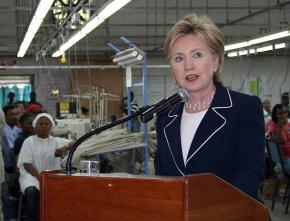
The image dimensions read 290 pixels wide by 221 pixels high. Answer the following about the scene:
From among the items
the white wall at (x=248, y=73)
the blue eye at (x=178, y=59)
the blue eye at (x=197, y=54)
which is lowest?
the blue eye at (x=178, y=59)

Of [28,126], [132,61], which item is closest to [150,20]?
[28,126]

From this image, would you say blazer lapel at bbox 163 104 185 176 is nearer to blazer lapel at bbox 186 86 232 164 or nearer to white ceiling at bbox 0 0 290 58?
blazer lapel at bbox 186 86 232 164

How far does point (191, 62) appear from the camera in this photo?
61.2 inches

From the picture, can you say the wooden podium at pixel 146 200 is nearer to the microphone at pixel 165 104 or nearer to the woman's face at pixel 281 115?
the microphone at pixel 165 104

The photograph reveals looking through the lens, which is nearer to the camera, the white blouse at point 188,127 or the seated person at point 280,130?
the white blouse at point 188,127

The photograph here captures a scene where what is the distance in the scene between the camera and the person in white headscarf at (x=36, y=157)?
213 inches

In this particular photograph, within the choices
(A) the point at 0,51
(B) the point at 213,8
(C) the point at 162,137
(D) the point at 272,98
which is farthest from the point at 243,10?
(C) the point at 162,137

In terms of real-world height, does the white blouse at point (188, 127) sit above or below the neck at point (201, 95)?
below

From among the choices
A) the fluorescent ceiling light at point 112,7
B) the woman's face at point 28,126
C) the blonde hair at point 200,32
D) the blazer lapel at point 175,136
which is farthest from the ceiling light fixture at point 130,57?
the blonde hair at point 200,32

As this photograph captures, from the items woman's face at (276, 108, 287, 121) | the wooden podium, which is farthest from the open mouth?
woman's face at (276, 108, 287, 121)

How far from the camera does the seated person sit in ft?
25.0

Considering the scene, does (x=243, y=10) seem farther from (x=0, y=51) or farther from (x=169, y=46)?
(x=169, y=46)

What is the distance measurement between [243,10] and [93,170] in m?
11.5

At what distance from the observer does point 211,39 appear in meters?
1.58
